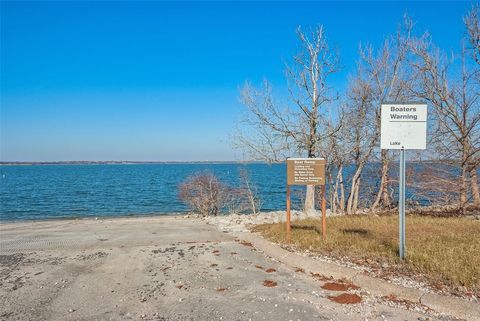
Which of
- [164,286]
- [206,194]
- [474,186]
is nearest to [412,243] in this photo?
[164,286]

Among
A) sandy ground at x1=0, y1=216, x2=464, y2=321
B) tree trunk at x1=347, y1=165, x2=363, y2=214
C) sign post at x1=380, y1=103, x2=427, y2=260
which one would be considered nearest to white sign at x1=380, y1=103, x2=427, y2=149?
sign post at x1=380, y1=103, x2=427, y2=260

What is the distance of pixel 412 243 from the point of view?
7664 millimetres

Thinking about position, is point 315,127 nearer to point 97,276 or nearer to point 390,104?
point 390,104

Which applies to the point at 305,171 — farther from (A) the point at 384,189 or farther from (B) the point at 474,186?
(A) the point at 384,189

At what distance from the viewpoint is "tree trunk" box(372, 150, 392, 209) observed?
15984mm

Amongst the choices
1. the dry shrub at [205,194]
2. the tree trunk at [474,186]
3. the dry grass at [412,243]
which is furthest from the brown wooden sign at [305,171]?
the dry shrub at [205,194]

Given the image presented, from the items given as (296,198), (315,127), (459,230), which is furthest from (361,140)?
(296,198)

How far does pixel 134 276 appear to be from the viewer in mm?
6195

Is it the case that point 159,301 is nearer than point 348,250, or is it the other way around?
point 159,301

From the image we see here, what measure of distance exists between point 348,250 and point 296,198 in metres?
24.7

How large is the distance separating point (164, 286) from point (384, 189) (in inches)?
541

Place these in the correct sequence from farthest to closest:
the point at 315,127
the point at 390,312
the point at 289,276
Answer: the point at 315,127 → the point at 289,276 → the point at 390,312

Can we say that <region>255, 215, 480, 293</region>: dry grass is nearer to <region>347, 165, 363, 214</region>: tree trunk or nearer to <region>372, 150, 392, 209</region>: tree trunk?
<region>347, 165, 363, 214</region>: tree trunk

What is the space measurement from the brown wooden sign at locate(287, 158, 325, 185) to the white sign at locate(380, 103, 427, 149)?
2.09 meters
